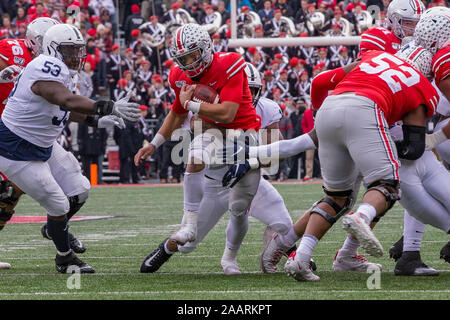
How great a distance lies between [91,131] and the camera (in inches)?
651

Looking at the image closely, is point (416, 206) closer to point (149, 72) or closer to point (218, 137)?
point (218, 137)

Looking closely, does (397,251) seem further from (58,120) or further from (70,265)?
(58,120)

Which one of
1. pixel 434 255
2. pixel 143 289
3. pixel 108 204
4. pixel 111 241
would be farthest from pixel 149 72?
pixel 143 289

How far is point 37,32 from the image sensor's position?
655cm

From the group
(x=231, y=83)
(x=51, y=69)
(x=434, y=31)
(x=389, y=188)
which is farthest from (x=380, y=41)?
(x=51, y=69)

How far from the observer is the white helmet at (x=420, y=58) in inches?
204

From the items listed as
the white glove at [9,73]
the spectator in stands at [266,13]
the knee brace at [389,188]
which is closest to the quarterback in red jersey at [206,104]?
the knee brace at [389,188]

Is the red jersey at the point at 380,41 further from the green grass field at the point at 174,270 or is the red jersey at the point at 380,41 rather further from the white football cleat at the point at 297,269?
the white football cleat at the point at 297,269

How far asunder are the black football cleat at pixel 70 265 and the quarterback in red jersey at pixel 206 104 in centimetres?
40

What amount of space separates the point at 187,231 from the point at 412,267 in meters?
1.38

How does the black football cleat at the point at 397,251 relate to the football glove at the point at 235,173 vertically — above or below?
below

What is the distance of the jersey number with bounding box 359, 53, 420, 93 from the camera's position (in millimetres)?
4742

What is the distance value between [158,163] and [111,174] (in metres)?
0.99
